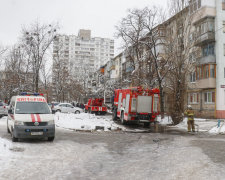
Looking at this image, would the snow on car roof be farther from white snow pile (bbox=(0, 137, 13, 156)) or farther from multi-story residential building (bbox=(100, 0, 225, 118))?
multi-story residential building (bbox=(100, 0, 225, 118))

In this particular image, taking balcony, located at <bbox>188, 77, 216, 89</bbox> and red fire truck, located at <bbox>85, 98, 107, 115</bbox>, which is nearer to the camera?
balcony, located at <bbox>188, 77, 216, 89</bbox>

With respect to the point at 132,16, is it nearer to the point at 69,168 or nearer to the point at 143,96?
the point at 143,96

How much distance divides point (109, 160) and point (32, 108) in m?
5.46

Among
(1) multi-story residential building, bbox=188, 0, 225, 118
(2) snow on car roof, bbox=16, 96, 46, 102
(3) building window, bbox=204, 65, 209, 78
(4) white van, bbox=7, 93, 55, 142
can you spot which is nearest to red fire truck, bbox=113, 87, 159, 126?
(2) snow on car roof, bbox=16, 96, 46, 102

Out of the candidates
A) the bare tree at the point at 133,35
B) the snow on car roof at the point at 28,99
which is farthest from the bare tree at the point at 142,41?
the snow on car roof at the point at 28,99

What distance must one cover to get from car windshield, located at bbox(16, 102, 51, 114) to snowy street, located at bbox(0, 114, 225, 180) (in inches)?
51.4

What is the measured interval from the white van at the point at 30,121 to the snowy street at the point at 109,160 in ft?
1.38

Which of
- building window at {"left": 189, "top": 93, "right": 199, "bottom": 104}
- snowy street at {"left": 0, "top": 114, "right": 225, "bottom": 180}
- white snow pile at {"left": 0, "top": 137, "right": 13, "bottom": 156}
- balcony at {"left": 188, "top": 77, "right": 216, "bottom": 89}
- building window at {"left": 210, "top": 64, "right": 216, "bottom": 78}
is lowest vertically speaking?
snowy street at {"left": 0, "top": 114, "right": 225, "bottom": 180}

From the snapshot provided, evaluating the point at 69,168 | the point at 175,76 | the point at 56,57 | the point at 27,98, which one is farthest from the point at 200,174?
the point at 56,57

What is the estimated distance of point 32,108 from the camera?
506 inches

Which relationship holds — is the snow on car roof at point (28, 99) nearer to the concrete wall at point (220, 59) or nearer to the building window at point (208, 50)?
the concrete wall at point (220, 59)

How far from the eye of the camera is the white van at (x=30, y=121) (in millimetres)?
11573

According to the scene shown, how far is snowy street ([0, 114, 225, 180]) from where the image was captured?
280 inches

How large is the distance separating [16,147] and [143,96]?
36.6 feet
